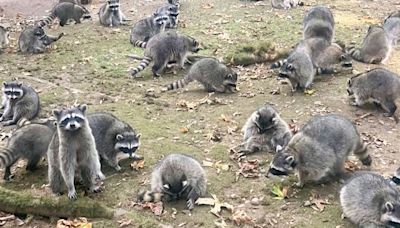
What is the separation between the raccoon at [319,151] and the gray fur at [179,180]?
30.4 inches

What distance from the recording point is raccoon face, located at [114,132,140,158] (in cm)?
642

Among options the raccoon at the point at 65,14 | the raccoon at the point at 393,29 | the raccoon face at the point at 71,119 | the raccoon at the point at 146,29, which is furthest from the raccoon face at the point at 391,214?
the raccoon at the point at 65,14

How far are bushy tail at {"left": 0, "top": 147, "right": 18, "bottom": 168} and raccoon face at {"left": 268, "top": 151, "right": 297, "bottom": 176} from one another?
2716mm

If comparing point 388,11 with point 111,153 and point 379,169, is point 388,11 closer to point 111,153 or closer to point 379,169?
point 379,169

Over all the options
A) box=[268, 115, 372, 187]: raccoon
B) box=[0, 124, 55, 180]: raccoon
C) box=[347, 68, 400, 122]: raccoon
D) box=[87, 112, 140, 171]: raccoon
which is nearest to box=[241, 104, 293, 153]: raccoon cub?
box=[268, 115, 372, 187]: raccoon

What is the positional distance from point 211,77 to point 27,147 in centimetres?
360

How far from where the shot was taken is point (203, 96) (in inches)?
357

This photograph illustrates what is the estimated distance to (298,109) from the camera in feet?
27.1

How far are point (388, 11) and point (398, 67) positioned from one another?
14.7 feet

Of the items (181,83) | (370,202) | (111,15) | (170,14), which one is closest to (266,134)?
(370,202)

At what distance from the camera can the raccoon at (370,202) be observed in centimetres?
501

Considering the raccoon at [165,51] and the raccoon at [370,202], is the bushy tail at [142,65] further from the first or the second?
the raccoon at [370,202]

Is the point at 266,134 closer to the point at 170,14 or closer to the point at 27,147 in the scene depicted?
the point at 27,147

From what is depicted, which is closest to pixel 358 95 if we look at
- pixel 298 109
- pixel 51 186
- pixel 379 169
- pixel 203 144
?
pixel 298 109
